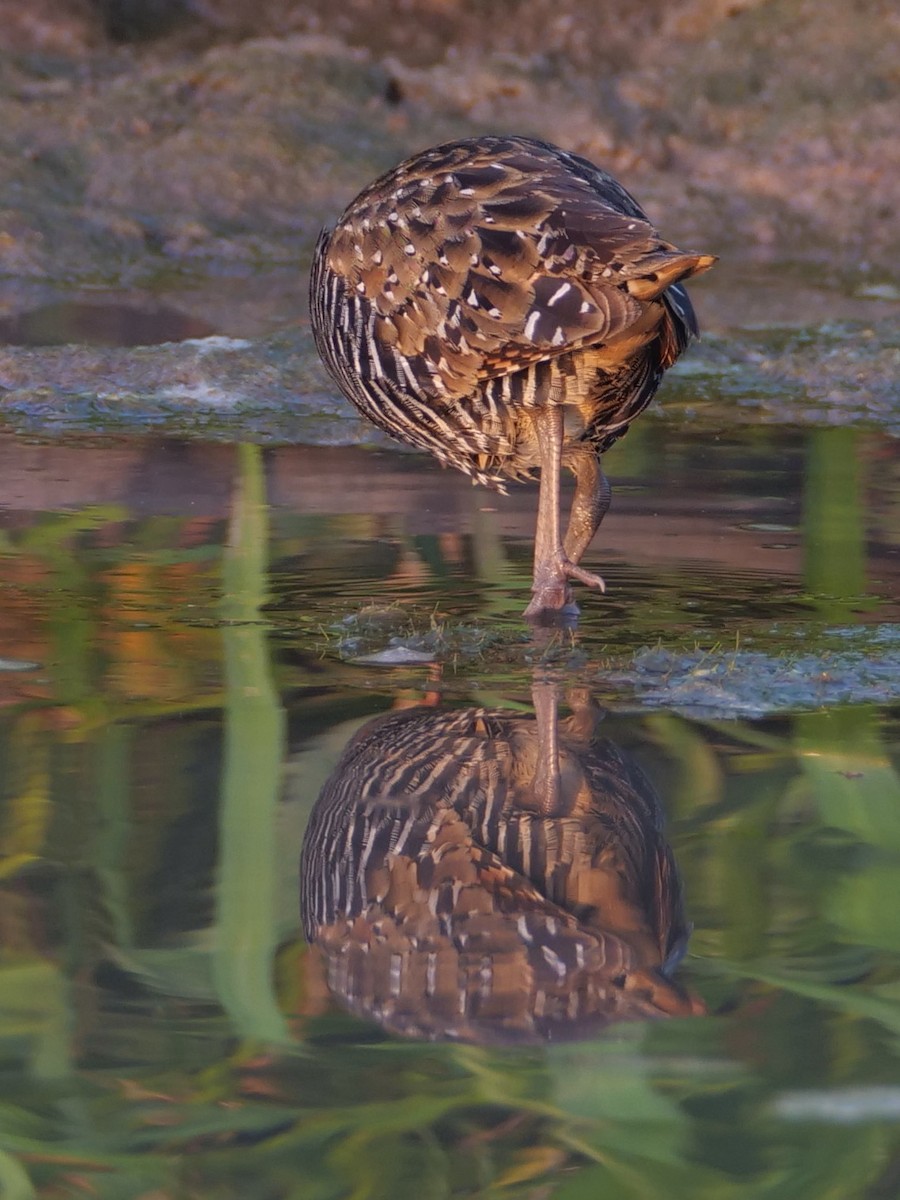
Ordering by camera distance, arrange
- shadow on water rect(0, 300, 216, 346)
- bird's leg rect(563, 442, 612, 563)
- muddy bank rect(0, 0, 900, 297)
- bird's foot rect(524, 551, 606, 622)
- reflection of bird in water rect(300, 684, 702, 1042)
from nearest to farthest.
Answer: reflection of bird in water rect(300, 684, 702, 1042) → bird's foot rect(524, 551, 606, 622) → bird's leg rect(563, 442, 612, 563) → shadow on water rect(0, 300, 216, 346) → muddy bank rect(0, 0, 900, 297)

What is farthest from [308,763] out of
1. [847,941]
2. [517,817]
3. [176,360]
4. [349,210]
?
[176,360]

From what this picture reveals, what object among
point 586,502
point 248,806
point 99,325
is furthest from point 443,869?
point 99,325

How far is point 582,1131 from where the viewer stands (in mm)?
2330

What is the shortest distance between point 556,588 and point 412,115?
7.16 meters

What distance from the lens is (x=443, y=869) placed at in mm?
3154

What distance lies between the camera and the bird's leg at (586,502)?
5.46 meters

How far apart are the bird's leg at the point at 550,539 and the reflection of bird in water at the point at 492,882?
965 millimetres

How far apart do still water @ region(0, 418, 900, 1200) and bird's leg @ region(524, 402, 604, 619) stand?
4.7 inches

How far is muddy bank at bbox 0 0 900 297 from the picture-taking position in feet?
34.9

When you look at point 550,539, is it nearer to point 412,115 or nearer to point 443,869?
point 443,869

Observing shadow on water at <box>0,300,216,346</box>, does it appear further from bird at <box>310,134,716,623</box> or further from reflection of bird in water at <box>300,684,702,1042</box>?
reflection of bird in water at <box>300,684,702,1042</box>

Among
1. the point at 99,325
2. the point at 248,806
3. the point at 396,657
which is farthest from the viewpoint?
the point at 99,325

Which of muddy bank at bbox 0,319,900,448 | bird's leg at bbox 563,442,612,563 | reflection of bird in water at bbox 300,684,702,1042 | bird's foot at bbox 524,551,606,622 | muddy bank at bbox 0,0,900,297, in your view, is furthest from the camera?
muddy bank at bbox 0,0,900,297

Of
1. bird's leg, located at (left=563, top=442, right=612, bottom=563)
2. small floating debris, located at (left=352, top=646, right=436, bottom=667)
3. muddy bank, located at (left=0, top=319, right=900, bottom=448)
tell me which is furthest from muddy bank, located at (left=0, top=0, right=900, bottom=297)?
small floating debris, located at (left=352, top=646, right=436, bottom=667)
